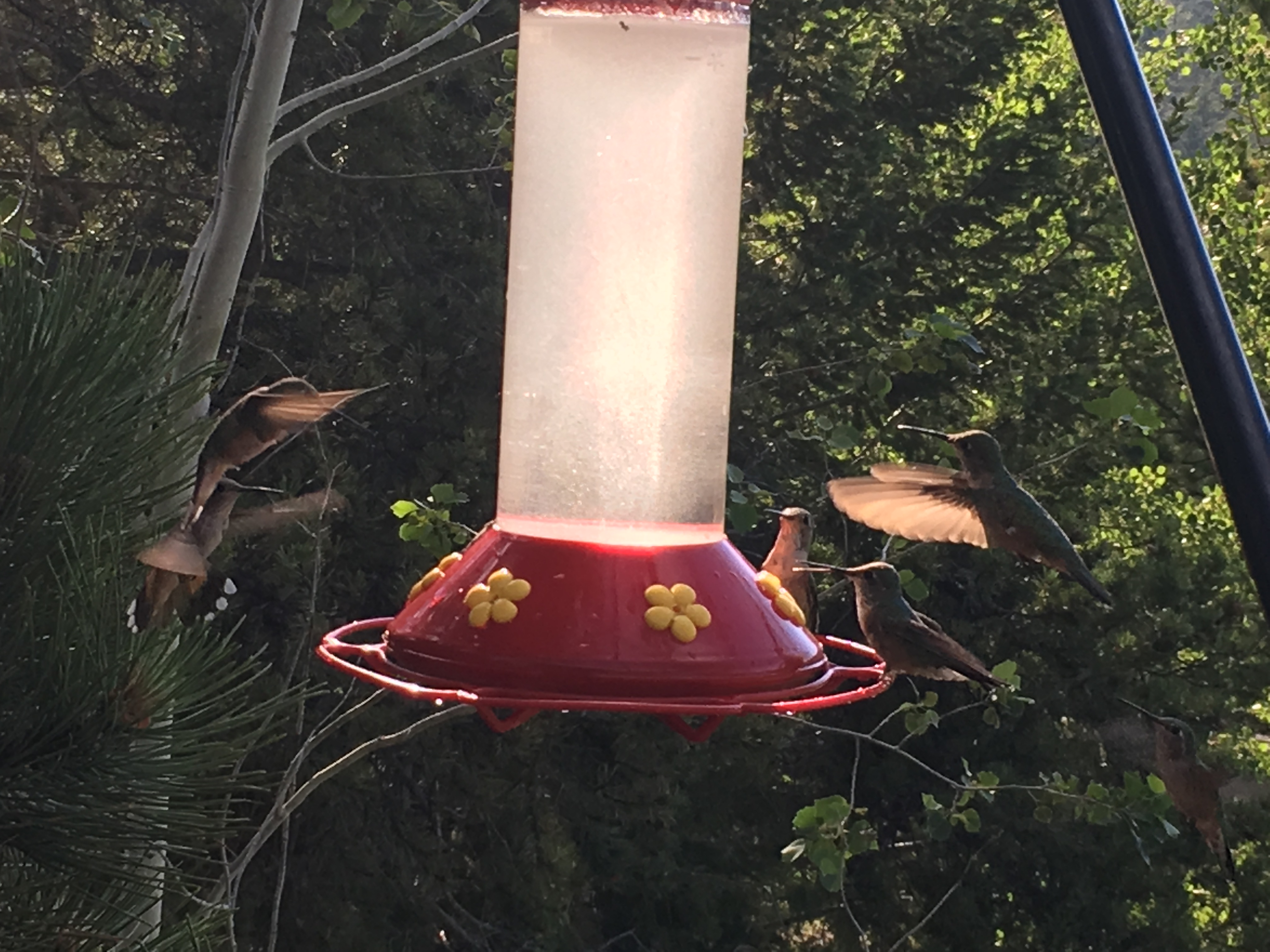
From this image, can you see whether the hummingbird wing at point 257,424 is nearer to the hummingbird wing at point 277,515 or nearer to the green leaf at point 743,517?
the hummingbird wing at point 277,515

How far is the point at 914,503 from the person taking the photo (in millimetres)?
2703

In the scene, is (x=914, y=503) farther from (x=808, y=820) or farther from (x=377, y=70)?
(x=377, y=70)

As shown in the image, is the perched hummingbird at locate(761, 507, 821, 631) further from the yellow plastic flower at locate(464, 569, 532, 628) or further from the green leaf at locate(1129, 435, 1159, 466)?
the yellow plastic flower at locate(464, 569, 532, 628)

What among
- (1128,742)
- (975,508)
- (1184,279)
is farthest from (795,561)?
(1128,742)

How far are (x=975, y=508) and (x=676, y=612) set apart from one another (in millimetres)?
1427

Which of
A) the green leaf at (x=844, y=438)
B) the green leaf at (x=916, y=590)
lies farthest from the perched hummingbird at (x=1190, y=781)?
the green leaf at (x=844, y=438)

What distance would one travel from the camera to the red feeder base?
139 cm

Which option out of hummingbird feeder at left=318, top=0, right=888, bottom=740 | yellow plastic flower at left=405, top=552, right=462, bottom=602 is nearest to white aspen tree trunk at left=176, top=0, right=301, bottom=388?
hummingbird feeder at left=318, top=0, right=888, bottom=740

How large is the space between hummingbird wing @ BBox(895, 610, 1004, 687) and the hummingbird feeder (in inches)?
34.8

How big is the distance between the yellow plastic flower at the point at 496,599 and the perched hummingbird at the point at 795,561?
939 millimetres

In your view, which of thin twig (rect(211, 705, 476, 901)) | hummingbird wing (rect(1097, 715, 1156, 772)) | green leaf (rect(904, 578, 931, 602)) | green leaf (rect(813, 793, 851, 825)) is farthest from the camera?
hummingbird wing (rect(1097, 715, 1156, 772))

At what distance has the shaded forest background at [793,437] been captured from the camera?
5508 mm

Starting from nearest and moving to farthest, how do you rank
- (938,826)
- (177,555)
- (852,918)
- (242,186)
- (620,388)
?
(620,388), (177,555), (242,186), (938,826), (852,918)

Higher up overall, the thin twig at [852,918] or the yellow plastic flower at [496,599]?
the yellow plastic flower at [496,599]
